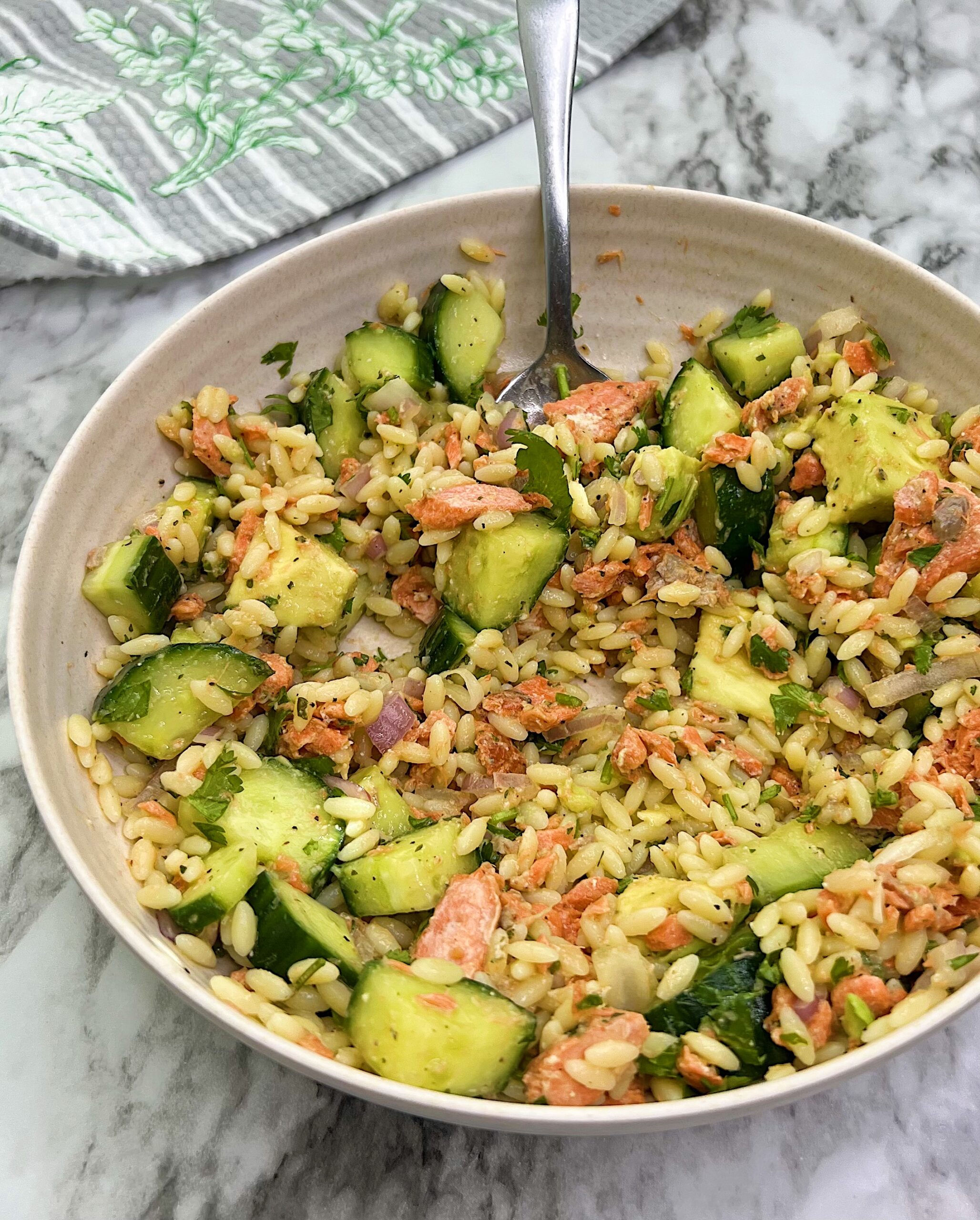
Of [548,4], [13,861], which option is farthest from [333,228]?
[13,861]

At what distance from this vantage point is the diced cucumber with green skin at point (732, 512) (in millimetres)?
2406

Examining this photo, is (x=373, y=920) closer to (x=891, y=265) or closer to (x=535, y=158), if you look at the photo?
(x=891, y=265)

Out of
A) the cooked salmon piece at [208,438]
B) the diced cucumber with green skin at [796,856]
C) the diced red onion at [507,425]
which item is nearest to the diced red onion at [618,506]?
the diced red onion at [507,425]

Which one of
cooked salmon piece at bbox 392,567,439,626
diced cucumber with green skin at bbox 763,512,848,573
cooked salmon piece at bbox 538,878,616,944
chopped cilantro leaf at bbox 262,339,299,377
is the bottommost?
cooked salmon piece at bbox 538,878,616,944

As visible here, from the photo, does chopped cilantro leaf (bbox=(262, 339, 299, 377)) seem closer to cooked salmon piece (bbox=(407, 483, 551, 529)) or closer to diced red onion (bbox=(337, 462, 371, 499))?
diced red onion (bbox=(337, 462, 371, 499))

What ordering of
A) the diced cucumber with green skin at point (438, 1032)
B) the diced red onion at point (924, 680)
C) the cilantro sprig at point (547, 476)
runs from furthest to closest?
the cilantro sprig at point (547, 476) < the diced red onion at point (924, 680) < the diced cucumber with green skin at point (438, 1032)

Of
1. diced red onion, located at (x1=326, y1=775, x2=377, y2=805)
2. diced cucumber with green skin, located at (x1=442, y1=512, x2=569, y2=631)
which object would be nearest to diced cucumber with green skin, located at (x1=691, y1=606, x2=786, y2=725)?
diced cucumber with green skin, located at (x1=442, y1=512, x2=569, y2=631)

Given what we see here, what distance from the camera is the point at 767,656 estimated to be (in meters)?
2.32

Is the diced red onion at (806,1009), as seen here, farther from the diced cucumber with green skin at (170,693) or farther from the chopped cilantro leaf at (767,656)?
the diced cucumber with green skin at (170,693)

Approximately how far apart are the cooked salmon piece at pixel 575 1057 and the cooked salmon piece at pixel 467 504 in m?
1.02

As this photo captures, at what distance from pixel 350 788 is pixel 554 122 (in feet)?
5.15

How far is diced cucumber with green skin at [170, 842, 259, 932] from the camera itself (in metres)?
1.96

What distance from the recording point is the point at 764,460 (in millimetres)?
2363

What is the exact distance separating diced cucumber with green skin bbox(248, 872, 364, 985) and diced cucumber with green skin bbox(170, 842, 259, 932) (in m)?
0.03
